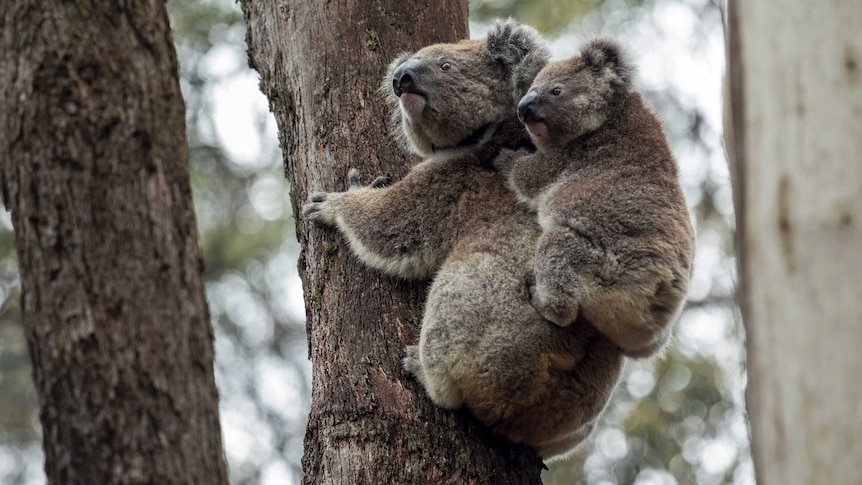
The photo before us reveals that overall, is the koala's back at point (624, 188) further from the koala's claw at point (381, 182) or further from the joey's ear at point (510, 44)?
the koala's claw at point (381, 182)

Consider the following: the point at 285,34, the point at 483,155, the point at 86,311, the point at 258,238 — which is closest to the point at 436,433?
the point at 483,155

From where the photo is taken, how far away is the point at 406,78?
4480 mm

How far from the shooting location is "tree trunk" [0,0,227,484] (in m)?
2.17

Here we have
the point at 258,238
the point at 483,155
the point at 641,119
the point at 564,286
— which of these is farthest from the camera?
the point at 258,238

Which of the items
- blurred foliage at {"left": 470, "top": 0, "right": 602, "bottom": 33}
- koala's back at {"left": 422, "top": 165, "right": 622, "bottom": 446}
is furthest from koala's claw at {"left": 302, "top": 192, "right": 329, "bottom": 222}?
blurred foliage at {"left": 470, "top": 0, "right": 602, "bottom": 33}

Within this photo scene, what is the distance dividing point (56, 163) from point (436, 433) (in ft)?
6.76

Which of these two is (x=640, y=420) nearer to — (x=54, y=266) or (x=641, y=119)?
(x=641, y=119)

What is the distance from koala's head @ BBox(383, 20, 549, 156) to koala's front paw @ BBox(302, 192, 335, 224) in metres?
0.54

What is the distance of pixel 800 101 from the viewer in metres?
2.27

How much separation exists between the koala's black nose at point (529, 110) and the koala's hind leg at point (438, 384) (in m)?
1.22

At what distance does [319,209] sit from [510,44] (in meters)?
1.36

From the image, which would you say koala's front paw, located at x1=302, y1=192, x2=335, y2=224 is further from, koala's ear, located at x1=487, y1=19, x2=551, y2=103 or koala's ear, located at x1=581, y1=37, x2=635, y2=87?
koala's ear, located at x1=581, y1=37, x2=635, y2=87

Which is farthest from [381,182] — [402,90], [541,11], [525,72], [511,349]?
[541,11]

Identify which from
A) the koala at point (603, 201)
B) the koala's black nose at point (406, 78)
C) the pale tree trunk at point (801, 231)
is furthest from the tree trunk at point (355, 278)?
the pale tree trunk at point (801, 231)
